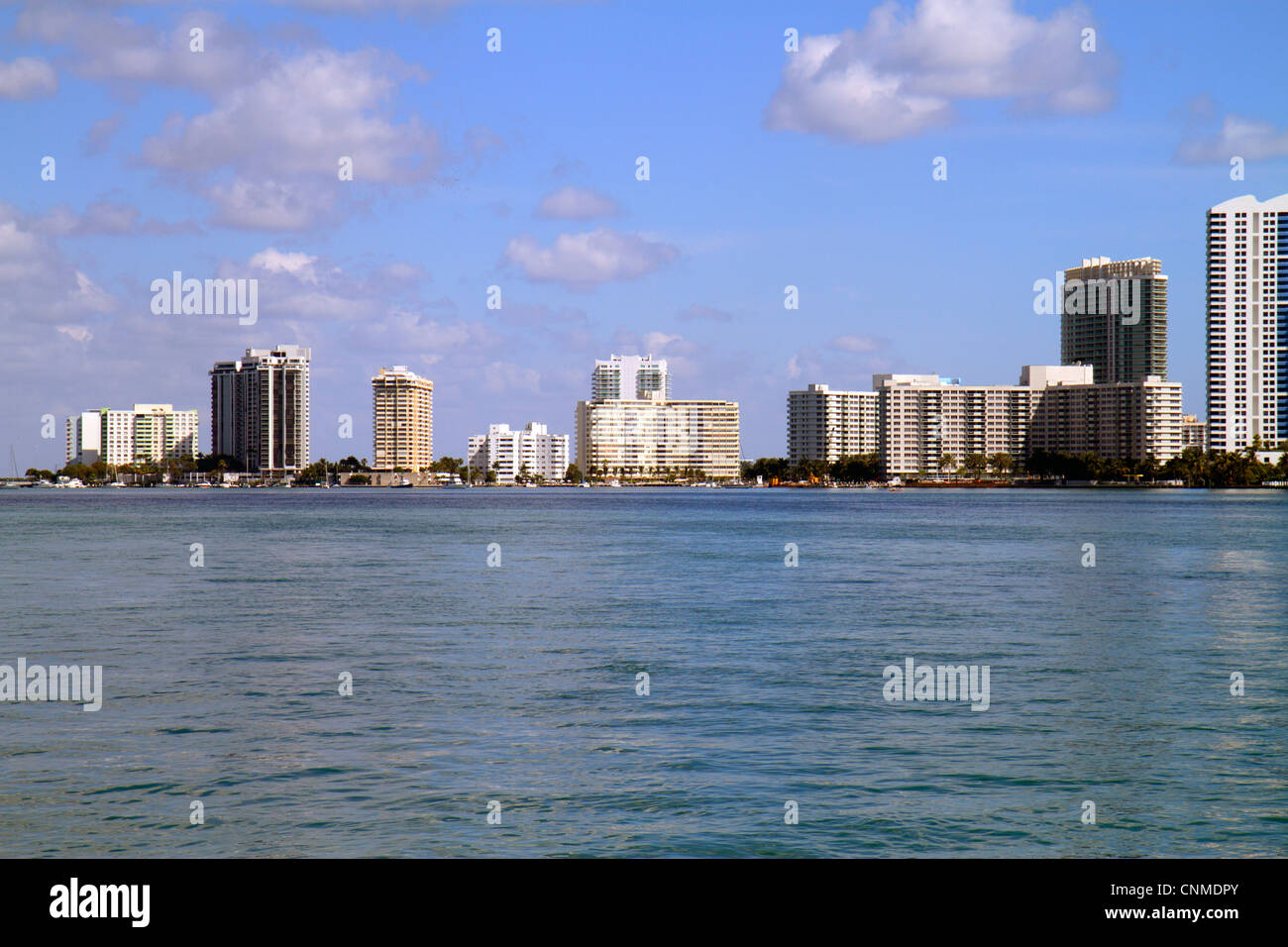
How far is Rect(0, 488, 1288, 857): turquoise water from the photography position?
12758 mm

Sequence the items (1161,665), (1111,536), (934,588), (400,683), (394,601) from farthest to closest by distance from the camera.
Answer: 1. (1111,536)
2. (934,588)
3. (394,601)
4. (1161,665)
5. (400,683)

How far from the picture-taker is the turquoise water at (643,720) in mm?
12758

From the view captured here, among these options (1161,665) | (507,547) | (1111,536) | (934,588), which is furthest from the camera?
(1111,536)

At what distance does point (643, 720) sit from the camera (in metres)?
18.4

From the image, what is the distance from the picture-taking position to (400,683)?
2167 centimetres

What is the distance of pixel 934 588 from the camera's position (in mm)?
41500
